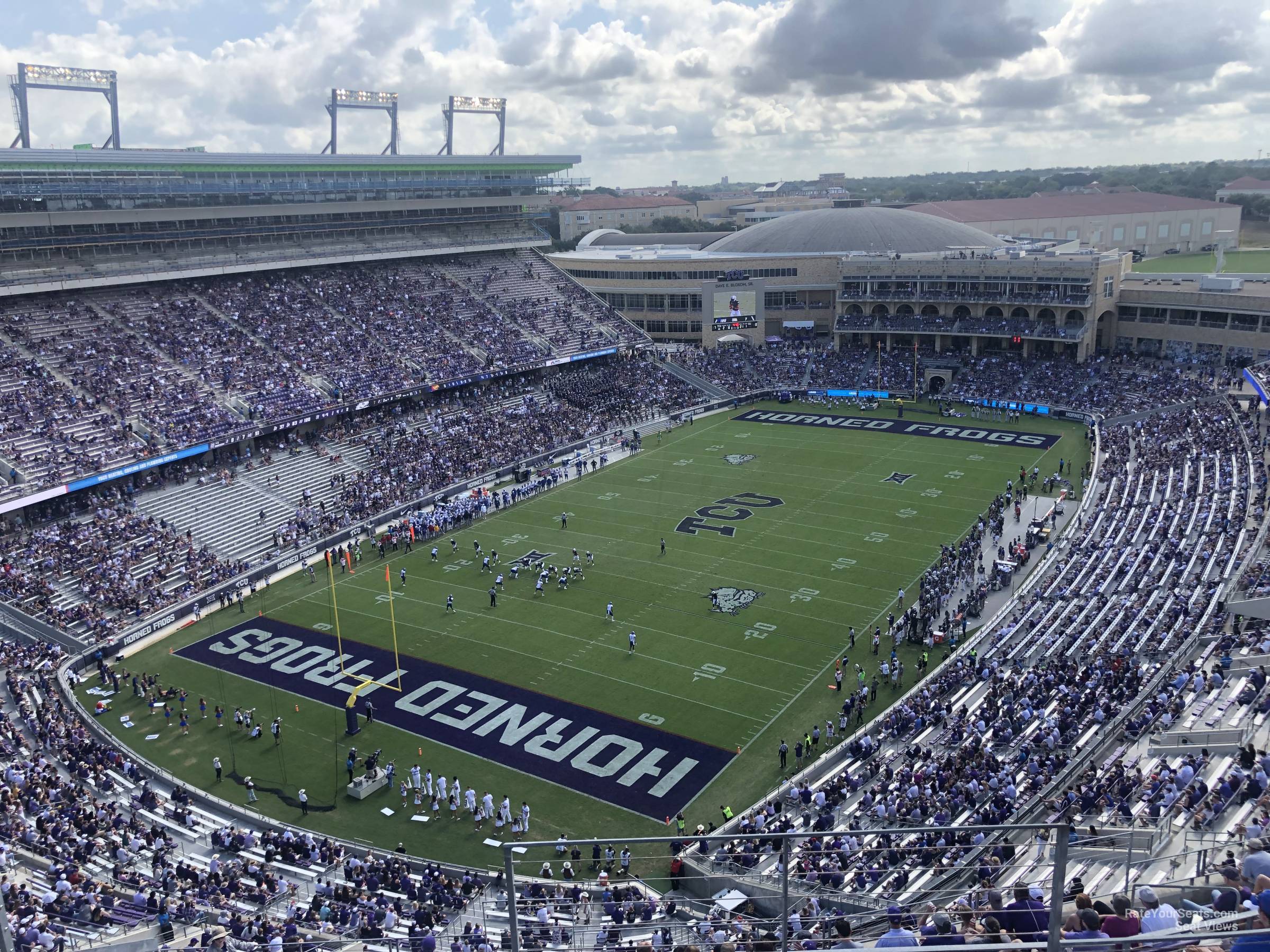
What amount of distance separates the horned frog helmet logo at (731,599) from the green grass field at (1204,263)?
2461 inches

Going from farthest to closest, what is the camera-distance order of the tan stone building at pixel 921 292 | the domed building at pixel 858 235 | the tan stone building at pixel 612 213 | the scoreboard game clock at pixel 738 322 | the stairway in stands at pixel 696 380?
the tan stone building at pixel 612 213 < the domed building at pixel 858 235 < the scoreboard game clock at pixel 738 322 < the stairway in stands at pixel 696 380 < the tan stone building at pixel 921 292

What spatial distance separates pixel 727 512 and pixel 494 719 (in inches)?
699

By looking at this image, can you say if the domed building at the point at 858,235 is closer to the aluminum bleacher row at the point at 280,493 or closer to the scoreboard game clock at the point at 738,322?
the scoreboard game clock at the point at 738,322

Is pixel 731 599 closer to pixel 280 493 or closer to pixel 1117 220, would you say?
pixel 280 493

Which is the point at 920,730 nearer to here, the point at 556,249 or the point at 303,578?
the point at 303,578

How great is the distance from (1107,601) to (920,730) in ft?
28.3

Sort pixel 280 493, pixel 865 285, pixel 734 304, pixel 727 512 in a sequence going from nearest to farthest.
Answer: pixel 727 512 → pixel 280 493 → pixel 865 285 → pixel 734 304

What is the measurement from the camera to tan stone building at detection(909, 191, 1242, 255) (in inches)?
4045

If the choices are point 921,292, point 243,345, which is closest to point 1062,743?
point 243,345

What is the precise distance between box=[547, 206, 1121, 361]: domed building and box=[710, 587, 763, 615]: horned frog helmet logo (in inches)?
1457

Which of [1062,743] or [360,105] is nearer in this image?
[1062,743]

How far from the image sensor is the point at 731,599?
32062 mm

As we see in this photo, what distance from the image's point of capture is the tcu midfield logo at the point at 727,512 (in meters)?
38.8

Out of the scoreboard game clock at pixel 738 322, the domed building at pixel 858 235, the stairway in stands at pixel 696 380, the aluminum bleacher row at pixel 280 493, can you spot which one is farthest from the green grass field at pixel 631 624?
the domed building at pixel 858 235
